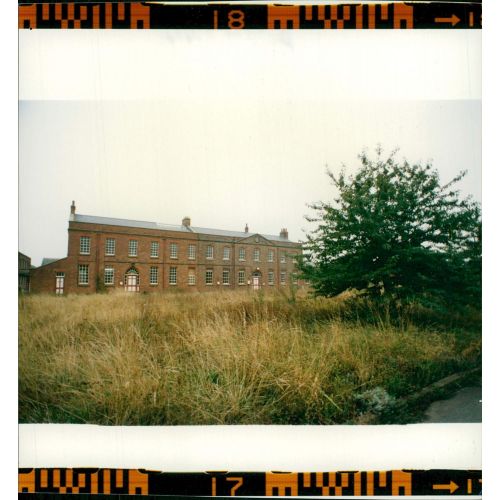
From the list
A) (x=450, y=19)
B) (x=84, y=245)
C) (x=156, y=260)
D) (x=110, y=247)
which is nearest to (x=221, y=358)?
(x=156, y=260)

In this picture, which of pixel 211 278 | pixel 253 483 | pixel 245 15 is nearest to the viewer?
pixel 253 483

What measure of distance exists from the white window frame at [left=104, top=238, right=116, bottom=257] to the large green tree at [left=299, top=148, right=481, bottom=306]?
1.99 m

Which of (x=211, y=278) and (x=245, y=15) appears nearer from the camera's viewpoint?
(x=245, y=15)

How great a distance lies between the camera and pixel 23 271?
2408mm

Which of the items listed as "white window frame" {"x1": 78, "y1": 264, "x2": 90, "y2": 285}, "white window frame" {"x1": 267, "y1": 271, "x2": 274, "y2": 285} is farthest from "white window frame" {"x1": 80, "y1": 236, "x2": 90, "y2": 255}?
"white window frame" {"x1": 267, "y1": 271, "x2": 274, "y2": 285}

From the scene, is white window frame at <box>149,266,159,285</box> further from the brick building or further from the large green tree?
the large green tree

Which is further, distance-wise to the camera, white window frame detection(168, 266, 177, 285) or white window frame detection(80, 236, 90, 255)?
white window frame detection(168, 266, 177, 285)

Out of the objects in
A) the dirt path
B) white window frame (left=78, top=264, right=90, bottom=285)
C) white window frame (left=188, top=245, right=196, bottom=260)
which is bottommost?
the dirt path

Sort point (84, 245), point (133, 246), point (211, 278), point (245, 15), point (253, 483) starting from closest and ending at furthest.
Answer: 1. point (253, 483)
2. point (245, 15)
3. point (84, 245)
4. point (133, 246)
5. point (211, 278)

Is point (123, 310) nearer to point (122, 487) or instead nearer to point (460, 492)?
point (122, 487)

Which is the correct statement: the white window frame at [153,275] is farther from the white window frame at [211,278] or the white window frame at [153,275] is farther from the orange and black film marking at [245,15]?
the orange and black film marking at [245,15]

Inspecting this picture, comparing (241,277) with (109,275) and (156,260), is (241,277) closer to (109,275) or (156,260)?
(156,260)

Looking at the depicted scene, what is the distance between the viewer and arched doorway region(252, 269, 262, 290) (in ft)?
8.70

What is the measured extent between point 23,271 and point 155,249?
1.22 meters
